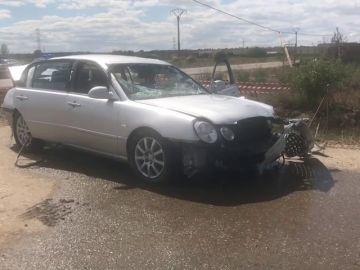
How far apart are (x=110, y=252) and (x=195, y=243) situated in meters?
0.72

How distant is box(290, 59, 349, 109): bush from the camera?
437 inches

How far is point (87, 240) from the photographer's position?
15.0ft

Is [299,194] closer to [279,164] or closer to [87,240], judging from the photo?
[279,164]

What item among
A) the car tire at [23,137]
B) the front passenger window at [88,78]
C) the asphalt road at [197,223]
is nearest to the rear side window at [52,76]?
the front passenger window at [88,78]

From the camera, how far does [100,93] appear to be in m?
6.52

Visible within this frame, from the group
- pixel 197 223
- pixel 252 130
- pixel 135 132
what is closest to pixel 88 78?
pixel 135 132

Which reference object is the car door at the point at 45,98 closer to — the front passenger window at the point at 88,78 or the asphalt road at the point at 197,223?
the front passenger window at the point at 88,78

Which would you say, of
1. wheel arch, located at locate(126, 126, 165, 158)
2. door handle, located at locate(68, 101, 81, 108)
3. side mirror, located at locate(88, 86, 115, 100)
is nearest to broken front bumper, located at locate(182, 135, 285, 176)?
wheel arch, located at locate(126, 126, 165, 158)

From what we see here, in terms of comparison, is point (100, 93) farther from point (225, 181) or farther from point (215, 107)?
point (225, 181)

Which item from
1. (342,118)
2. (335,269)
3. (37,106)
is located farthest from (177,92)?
(342,118)

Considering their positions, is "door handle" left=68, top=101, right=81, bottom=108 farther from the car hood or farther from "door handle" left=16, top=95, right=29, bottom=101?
"door handle" left=16, top=95, right=29, bottom=101

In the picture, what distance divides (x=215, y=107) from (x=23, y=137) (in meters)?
3.54

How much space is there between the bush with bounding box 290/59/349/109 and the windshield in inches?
180

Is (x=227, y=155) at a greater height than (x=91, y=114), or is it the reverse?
(x=91, y=114)
